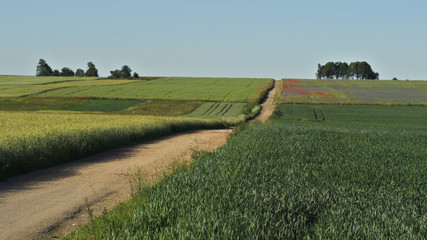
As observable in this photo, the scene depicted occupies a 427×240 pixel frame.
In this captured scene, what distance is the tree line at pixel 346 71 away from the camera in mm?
170125

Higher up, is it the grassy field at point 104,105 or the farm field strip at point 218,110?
the grassy field at point 104,105

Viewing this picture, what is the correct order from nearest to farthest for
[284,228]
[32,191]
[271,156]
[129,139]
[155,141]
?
1. [284,228]
2. [32,191]
3. [271,156]
4. [129,139]
5. [155,141]

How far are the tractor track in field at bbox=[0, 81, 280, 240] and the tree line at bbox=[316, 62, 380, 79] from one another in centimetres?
16646

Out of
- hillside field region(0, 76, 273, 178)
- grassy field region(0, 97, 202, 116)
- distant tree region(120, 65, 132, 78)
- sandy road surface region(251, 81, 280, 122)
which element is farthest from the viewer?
distant tree region(120, 65, 132, 78)

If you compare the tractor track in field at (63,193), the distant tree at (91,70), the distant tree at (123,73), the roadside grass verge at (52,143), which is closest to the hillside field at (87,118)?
the roadside grass verge at (52,143)

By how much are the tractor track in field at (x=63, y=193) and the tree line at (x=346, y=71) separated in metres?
166

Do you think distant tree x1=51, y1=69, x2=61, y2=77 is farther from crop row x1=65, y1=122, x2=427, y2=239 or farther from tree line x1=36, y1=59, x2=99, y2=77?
crop row x1=65, y1=122, x2=427, y2=239

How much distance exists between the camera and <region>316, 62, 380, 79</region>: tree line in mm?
170125

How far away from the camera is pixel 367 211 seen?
591 cm

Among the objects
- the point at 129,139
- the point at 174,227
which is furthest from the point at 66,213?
the point at 129,139

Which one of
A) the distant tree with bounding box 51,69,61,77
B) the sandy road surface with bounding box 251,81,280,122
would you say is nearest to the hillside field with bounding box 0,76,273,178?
the sandy road surface with bounding box 251,81,280,122

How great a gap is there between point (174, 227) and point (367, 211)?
2802 millimetres

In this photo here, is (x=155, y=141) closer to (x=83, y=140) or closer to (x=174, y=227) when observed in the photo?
(x=83, y=140)

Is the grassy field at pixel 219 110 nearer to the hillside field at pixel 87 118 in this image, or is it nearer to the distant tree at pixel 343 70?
the hillside field at pixel 87 118
